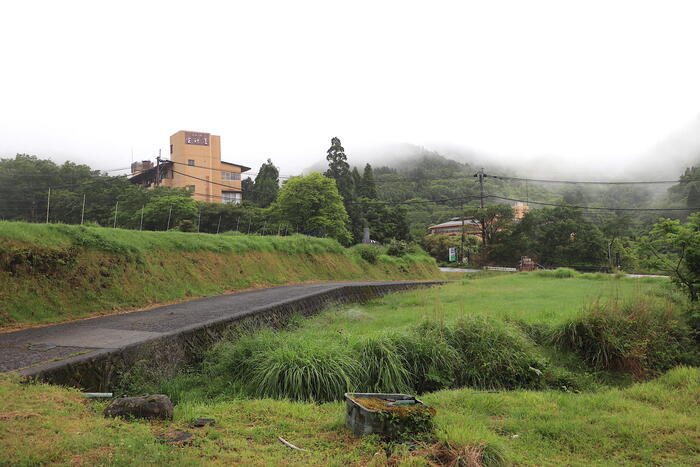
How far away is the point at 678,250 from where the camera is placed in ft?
32.4

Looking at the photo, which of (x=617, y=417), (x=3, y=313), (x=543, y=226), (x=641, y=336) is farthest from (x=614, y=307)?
(x=543, y=226)

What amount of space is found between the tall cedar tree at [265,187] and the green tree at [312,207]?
35.8ft

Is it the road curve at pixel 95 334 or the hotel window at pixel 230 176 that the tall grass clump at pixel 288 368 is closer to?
the road curve at pixel 95 334

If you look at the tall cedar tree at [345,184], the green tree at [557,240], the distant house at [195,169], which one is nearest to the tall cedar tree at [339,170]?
the tall cedar tree at [345,184]

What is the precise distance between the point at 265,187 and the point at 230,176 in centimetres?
1123

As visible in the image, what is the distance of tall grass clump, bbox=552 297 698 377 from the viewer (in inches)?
304

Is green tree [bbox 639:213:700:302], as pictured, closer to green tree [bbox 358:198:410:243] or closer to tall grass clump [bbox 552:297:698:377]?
tall grass clump [bbox 552:297:698:377]

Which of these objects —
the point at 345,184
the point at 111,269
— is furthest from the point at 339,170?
the point at 111,269

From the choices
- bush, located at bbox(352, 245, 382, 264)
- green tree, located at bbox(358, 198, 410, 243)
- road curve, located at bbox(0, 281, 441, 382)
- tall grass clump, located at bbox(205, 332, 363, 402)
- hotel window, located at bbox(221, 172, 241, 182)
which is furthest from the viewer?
hotel window, located at bbox(221, 172, 241, 182)

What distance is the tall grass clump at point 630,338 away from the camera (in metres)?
7.71

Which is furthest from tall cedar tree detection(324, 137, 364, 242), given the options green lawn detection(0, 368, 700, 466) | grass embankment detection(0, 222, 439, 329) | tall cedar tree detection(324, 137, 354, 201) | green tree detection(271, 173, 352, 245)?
green lawn detection(0, 368, 700, 466)

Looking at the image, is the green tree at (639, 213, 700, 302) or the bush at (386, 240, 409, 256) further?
the bush at (386, 240, 409, 256)

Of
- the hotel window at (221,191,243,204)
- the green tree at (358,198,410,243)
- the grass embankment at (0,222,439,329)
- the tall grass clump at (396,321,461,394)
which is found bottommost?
the tall grass clump at (396,321,461,394)

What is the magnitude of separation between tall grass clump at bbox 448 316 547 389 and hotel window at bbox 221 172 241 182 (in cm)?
5161
